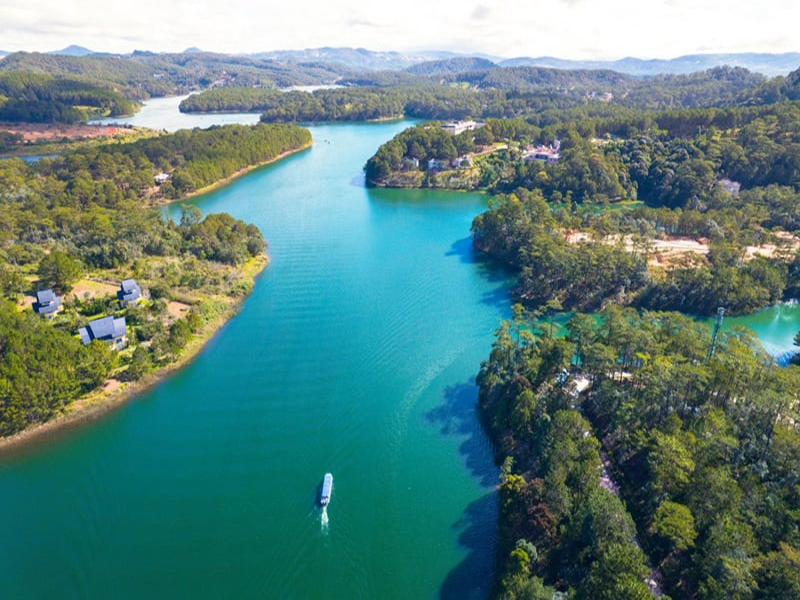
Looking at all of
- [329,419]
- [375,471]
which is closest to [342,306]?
[329,419]

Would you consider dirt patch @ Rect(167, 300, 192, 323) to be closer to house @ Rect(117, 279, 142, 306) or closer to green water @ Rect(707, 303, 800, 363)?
house @ Rect(117, 279, 142, 306)

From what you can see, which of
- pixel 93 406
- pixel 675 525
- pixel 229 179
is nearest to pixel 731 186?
pixel 675 525

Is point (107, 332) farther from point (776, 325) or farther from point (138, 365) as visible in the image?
point (776, 325)

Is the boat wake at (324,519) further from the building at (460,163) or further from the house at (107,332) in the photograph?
the building at (460,163)

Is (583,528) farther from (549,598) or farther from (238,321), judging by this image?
(238,321)

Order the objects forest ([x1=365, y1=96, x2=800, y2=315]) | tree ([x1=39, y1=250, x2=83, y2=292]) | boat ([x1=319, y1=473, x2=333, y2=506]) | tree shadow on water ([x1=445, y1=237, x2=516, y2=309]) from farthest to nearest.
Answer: tree shadow on water ([x1=445, y1=237, x2=516, y2=309]) → forest ([x1=365, y1=96, x2=800, y2=315]) → tree ([x1=39, y1=250, x2=83, y2=292]) → boat ([x1=319, y1=473, x2=333, y2=506])

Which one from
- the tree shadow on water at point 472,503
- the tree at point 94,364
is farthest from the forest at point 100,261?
the tree shadow on water at point 472,503

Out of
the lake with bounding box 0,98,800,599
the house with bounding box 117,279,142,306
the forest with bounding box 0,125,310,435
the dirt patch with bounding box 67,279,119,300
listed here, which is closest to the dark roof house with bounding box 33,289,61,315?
the forest with bounding box 0,125,310,435

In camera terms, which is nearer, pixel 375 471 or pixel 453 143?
pixel 375 471
